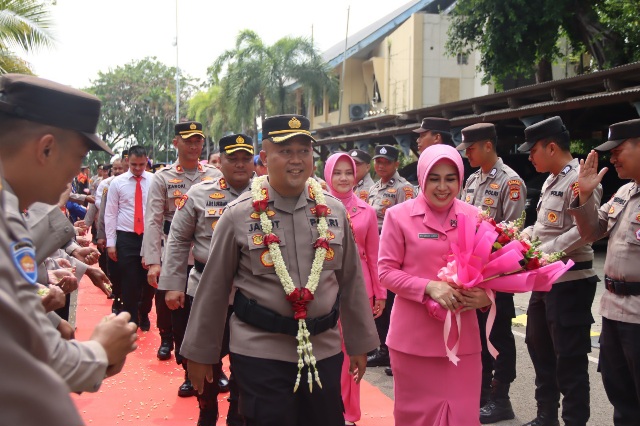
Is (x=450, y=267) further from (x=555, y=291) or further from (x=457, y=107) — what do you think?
(x=457, y=107)

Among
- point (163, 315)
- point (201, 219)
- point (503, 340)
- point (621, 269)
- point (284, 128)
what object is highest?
point (284, 128)

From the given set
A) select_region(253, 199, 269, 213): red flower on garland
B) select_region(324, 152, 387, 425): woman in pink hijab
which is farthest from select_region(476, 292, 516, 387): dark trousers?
select_region(253, 199, 269, 213): red flower on garland

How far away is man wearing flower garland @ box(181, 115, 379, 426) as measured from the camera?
3.38 m

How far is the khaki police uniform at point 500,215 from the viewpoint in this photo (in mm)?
5419

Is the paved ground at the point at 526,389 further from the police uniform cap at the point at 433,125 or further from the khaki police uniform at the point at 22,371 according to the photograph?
the khaki police uniform at the point at 22,371

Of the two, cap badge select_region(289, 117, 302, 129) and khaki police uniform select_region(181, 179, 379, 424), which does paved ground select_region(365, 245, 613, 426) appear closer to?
khaki police uniform select_region(181, 179, 379, 424)

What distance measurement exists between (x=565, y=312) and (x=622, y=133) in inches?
51.1

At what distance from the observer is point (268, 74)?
35.3m

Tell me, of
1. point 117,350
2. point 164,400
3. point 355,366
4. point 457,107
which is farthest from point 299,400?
point 457,107

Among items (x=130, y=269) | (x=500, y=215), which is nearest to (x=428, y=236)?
(x=500, y=215)

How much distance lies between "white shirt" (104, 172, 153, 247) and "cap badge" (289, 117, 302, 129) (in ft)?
17.1

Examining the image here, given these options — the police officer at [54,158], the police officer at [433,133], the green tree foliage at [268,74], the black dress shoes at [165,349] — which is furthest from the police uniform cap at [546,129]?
the green tree foliage at [268,74]

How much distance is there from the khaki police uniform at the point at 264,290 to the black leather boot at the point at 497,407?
2206 mm

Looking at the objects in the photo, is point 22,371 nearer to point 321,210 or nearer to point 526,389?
point 321,210
